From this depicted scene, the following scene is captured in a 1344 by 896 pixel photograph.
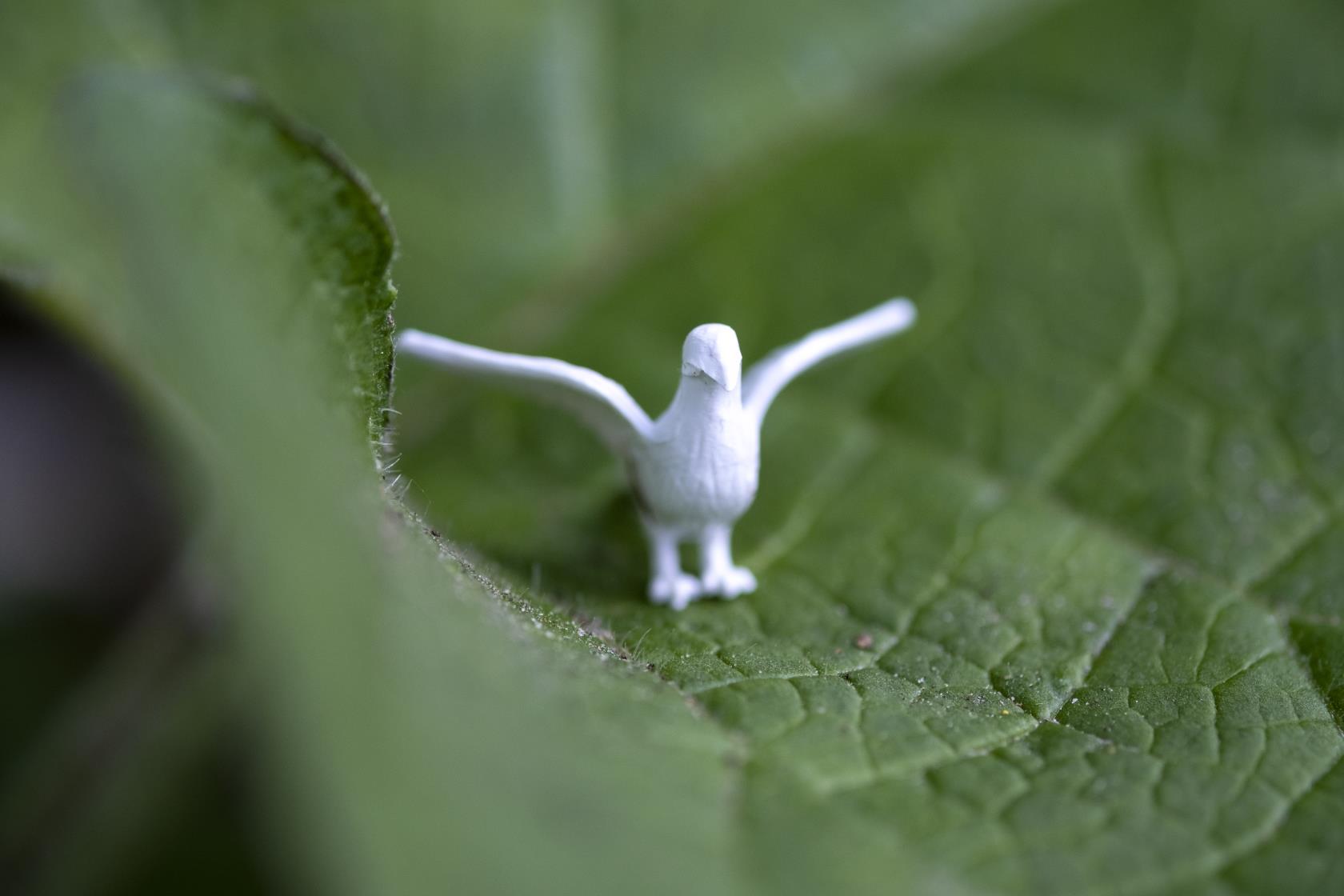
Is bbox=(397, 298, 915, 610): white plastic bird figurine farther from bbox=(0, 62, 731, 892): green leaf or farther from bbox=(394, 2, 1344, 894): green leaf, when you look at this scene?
bbox=(0, 62, 731, 892): green leaf

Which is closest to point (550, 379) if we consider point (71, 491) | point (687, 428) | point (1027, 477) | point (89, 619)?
point (687, 428)

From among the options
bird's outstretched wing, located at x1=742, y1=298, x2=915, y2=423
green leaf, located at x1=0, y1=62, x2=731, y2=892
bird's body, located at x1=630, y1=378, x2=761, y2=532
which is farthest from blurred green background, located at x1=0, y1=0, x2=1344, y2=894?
bird's outstretched wing, located at x1=742, y1=298, x2=915, y2=423

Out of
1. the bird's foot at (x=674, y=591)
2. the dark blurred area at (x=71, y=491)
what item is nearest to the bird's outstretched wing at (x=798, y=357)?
the bird's foot at (x=674, y=591)

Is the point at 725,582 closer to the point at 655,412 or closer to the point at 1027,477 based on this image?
the point at 655,412

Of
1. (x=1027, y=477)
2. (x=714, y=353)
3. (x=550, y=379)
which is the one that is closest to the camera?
(x=714, y=353)

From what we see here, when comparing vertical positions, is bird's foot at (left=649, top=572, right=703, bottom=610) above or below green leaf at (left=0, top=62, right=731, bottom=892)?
above

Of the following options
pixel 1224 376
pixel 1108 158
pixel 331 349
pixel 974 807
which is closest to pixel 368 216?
pixel 331 349

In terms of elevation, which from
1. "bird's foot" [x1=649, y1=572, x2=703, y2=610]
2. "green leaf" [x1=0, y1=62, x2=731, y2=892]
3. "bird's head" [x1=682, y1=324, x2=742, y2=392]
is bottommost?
"green leaf" [x1=0, y1=62, x2=731, y2=892]
